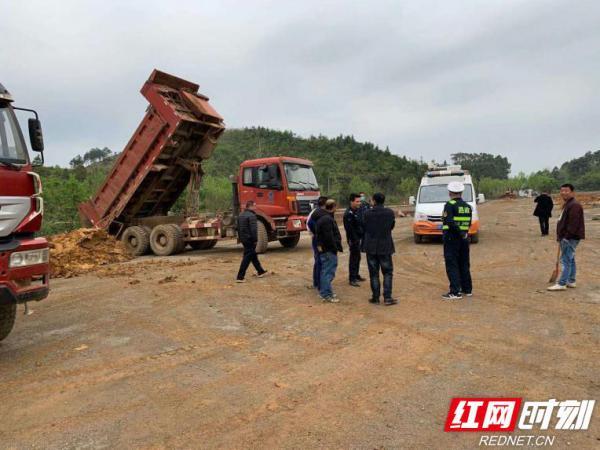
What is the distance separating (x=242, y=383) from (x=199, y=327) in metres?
1.94

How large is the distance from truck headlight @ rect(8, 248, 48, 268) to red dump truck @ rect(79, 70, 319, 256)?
285 inches

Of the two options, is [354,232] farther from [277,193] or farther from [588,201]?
[588,201]

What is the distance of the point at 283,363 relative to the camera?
4.42 m

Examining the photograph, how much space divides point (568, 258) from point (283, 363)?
5243 mm

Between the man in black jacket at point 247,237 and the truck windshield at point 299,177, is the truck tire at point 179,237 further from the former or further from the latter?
the man in black jacket at point 247,237

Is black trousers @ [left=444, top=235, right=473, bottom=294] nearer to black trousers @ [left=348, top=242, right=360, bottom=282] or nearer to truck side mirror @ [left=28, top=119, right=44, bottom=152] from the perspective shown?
black trousers @ [left=348, top=242, right=360, bottom=282]

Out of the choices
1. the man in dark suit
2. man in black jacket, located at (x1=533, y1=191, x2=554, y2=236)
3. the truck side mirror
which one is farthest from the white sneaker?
man in black jacket, located at (x1=533, y1=191, x2=554, y2=236)

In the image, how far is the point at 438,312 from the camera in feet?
20.2

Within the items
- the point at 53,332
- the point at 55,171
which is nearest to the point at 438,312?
the point at 53,332

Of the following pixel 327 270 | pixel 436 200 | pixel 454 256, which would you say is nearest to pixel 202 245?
pixel 436 200

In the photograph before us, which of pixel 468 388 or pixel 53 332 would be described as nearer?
pixel 468 388

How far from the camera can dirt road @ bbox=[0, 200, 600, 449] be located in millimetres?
3146

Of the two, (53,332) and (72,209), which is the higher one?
(72,209)

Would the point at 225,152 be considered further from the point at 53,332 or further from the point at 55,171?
the point at 53,332
